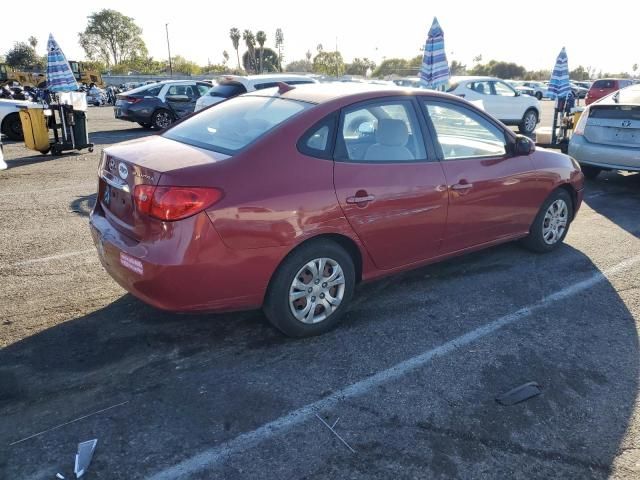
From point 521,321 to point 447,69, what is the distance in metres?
7.89

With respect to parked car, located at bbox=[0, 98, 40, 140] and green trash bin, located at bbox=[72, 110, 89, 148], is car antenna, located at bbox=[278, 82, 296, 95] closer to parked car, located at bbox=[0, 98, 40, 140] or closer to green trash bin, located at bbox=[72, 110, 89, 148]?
green trash bin, located at bbox=[72, 110, 89, 148]

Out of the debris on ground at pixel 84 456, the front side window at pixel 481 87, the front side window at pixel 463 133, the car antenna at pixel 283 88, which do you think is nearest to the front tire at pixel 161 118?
the front side window at pixel 481 87

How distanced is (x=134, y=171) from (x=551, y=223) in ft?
13.2

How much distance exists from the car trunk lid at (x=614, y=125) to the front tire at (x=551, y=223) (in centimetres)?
295

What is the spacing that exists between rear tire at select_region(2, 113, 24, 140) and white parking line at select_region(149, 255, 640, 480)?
1385cm

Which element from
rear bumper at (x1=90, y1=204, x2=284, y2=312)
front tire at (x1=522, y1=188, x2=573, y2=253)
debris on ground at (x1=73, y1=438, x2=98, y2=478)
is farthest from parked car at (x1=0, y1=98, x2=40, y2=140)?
debris on ground at (x1=73, y1=438, x2=98, y2=478)

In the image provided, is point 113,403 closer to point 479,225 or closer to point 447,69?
point 479,225

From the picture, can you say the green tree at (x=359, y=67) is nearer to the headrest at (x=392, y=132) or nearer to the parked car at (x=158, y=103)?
the parked car at (x=158, y=103)

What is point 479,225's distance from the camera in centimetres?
439

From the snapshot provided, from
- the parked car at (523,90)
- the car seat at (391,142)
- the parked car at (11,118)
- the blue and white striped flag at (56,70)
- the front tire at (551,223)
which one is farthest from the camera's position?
the parked car at (523,90)

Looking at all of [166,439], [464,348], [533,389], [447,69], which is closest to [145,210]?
[166,439]

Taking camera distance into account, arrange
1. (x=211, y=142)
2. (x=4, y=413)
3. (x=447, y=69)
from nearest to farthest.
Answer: (x=4, y=413)
(x=211, y=142)
(x=447, y=69)

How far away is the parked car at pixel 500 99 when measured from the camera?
50.5 feet

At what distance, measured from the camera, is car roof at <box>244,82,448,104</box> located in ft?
12.0
